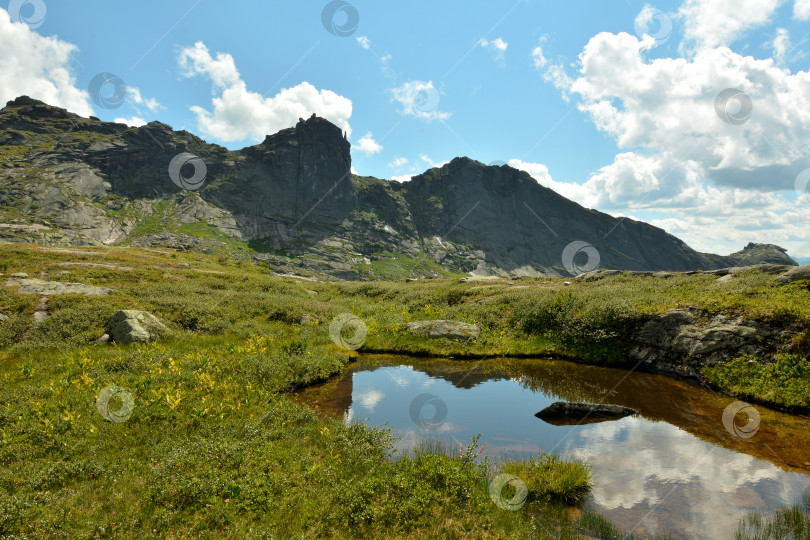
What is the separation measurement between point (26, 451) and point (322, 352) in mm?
12509

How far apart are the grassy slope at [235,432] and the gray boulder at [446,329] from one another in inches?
39.3

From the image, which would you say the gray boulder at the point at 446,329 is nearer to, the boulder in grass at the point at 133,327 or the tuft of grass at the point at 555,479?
the tuft of grass at the point at 555,479

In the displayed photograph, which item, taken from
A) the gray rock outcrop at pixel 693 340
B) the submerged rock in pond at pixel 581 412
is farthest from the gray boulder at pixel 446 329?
the submerged rock in pond at pixel 581 412

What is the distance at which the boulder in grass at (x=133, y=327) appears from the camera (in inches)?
776

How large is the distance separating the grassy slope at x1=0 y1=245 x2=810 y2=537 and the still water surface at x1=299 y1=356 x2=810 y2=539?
47.7 inches

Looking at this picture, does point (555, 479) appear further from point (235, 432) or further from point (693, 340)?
point (693, 340)

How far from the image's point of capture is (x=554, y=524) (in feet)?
26.5

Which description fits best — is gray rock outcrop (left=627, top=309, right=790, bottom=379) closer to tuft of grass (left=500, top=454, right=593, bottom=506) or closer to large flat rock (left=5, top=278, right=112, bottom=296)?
tuft of grass (left=500, top=454, right=593, bottom=506)

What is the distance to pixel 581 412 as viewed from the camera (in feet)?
46.2

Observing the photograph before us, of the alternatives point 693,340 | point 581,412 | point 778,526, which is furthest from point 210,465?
point 693,340

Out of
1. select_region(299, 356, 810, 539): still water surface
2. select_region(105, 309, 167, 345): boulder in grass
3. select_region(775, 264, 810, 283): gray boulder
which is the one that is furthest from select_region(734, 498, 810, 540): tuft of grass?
select_region(105, 309, 167, 345): boulder in grass

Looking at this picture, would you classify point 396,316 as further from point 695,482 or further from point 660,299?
point 695,482

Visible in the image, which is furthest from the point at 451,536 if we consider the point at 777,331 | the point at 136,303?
the point at 136,303

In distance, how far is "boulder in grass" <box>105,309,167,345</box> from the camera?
19.7 metres
